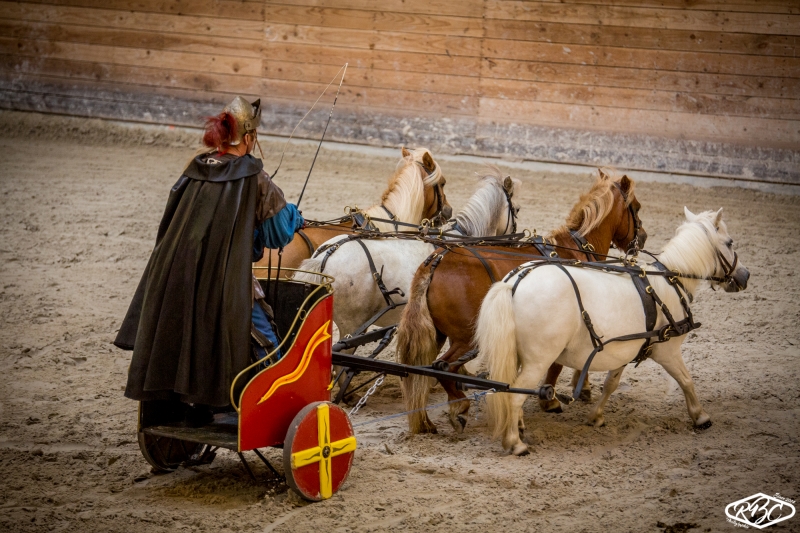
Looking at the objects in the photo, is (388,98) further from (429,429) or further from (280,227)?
(280,227)

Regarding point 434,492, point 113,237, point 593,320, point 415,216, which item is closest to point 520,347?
point 593,320

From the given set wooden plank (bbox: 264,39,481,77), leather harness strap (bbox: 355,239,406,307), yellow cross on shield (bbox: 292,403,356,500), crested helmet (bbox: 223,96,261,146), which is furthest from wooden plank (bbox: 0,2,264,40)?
yellow cross on shield (bbox: 292,403,356,500)

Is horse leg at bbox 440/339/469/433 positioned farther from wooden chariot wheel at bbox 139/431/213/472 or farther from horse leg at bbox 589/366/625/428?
wooden chariot wheel at bbox 139/431/213/472

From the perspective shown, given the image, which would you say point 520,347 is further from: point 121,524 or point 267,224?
point 121,524

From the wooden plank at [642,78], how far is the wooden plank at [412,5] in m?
0.78

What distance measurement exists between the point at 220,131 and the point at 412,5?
319 inches

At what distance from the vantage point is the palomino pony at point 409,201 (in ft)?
19.2

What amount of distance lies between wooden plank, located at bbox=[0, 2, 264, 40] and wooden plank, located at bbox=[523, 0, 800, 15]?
511 cm

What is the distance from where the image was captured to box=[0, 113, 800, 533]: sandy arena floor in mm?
3816

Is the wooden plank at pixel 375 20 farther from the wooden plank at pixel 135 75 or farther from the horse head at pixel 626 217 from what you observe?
the horse head at pixel 626 217

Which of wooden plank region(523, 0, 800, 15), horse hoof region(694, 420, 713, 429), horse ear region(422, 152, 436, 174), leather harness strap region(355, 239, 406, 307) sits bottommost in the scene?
horse hoof region(694, 420, 713, 429)

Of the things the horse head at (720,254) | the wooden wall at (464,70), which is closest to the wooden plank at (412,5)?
the wooden wall at (464,70)

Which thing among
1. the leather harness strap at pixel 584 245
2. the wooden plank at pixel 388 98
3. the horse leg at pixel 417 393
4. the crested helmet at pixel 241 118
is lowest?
the horse leg at pixel 417 393

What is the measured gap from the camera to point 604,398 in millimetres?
5188
